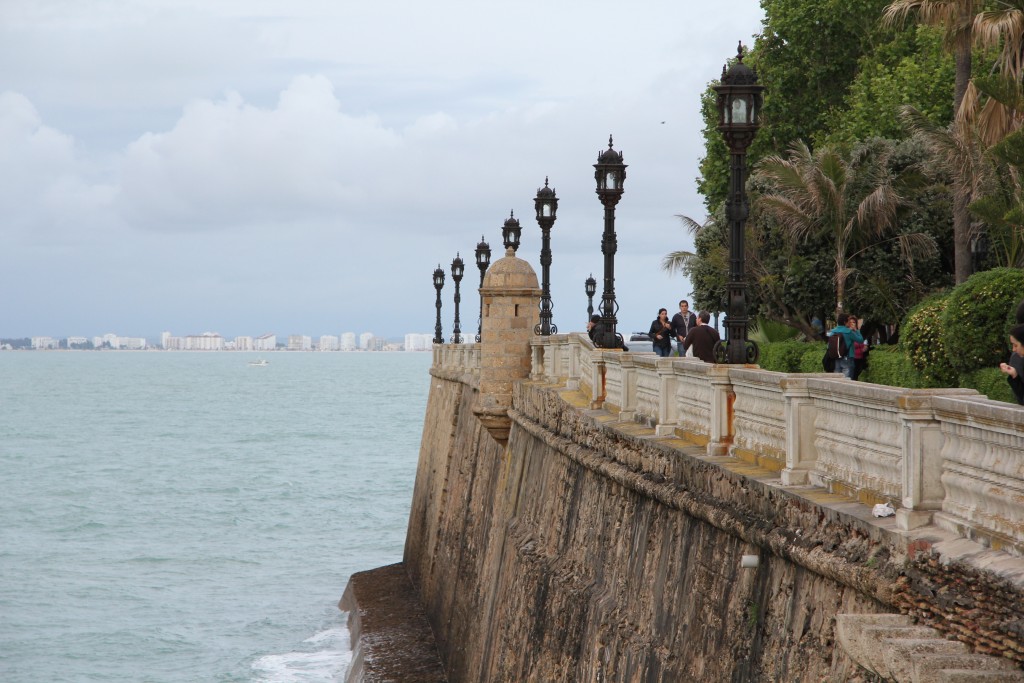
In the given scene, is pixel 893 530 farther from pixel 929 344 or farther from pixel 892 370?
pixel 892 370

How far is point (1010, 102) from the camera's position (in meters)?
20.7

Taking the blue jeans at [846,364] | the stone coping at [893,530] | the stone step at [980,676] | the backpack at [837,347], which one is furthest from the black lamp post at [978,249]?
the stone step at [980,676]

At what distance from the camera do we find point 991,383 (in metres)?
17.1

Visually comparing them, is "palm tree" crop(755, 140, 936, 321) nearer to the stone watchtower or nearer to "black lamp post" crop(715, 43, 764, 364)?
the stone watchtower

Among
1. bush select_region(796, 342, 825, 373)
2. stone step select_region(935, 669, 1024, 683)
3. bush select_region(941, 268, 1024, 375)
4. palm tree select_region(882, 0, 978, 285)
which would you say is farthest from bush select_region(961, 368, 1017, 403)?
stone step select_region(935, 669, 1024, 683)

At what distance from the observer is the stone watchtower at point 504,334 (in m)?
22.0

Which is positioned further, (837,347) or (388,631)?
(388,631)

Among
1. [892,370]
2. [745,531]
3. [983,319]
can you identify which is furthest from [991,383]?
[745,531]

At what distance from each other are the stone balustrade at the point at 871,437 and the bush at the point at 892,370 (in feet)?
26.7

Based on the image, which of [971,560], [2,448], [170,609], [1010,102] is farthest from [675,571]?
[2,448]

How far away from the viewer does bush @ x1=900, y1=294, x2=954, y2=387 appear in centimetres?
1895

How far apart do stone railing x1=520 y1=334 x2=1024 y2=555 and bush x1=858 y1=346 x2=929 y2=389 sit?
8414mm

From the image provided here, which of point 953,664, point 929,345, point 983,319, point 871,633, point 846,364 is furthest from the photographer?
point 846,364

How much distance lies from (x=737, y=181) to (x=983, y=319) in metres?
7.18
